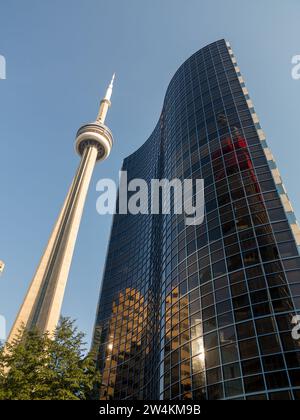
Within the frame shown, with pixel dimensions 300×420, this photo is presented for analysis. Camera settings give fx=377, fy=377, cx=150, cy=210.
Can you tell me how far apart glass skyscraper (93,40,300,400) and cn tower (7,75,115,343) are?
53.3 feet

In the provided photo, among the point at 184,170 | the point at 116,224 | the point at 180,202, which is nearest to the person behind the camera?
the point at 180,202

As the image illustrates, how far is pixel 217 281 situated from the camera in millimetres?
33562

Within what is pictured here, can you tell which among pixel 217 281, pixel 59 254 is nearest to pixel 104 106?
pixel 59 254

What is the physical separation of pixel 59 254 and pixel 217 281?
61.5 metres

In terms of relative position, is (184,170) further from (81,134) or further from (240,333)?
(81,134)

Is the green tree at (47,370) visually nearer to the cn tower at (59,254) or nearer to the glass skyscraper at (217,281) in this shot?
the glass skyscraper at (217,281)

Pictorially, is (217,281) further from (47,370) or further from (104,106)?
(104,106)

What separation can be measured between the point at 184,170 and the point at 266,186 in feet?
43.5

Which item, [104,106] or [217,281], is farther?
[104,106]

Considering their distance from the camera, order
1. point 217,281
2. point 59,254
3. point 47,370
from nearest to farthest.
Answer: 1. point 47,370
2. point 217,281
3. point 59,254

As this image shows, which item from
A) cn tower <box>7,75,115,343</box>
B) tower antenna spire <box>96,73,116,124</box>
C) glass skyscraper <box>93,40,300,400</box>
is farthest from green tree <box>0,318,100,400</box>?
tower antenna spire <box>96,73,116,124</box>

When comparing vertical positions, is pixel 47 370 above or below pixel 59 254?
below
